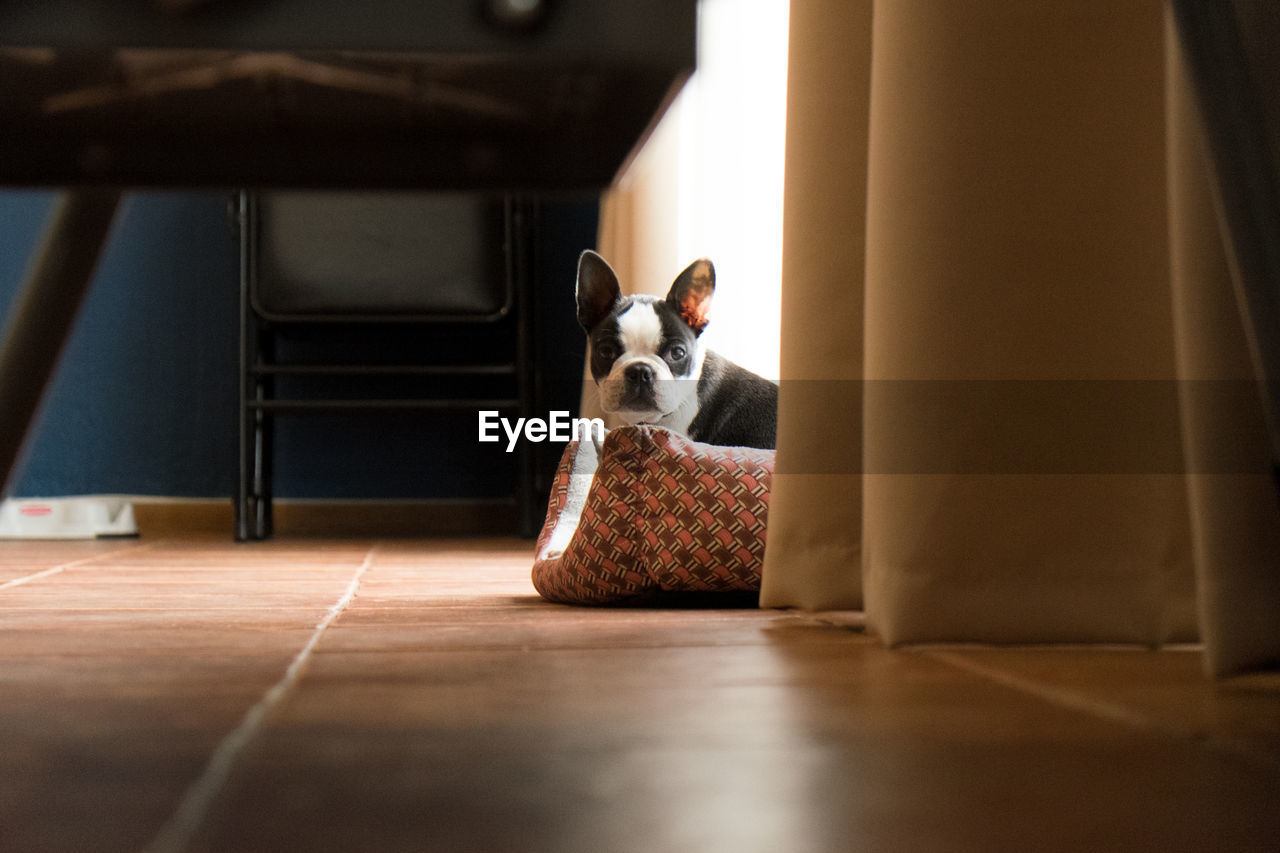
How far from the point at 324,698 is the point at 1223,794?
334 mm

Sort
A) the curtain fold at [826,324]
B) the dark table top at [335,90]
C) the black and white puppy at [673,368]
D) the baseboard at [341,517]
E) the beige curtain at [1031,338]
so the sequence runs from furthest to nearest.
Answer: the baseboard at [341,517] < the black and white puppy at [673,368] < the curtain fold at [826,324] < the beige curtain at [1031,338] < the dark table top at [335,90]

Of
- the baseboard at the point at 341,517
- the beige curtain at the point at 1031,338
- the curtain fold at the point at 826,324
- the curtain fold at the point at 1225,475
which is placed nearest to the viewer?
the curtain fold at the point at 1225,475

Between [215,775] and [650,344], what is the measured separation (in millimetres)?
1207

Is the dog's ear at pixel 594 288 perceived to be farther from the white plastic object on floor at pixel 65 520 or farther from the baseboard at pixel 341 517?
the white plastic object on floor at pixel 65 520

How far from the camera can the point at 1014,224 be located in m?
0.63

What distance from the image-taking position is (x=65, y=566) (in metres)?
1.55

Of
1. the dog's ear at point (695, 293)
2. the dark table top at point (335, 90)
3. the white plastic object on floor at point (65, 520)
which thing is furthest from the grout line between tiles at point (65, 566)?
the dark table top at point (335, 90)

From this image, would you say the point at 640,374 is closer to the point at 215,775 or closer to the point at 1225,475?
the point at 1225,475

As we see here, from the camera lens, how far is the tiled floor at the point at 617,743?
301 mm

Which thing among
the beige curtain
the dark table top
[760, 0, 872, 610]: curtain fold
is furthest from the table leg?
[760, 0, 872, 610]: curtain fold

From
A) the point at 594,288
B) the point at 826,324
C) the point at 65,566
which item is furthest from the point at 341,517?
the point at 826,324

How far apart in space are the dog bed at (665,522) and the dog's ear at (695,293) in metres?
0.61

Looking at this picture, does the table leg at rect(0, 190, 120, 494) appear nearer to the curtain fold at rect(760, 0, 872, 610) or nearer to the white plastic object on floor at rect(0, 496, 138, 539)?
the curtain fold at rect(760, 0, 872, 610)

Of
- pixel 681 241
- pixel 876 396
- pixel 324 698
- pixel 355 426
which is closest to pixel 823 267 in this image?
pixel 876 396
